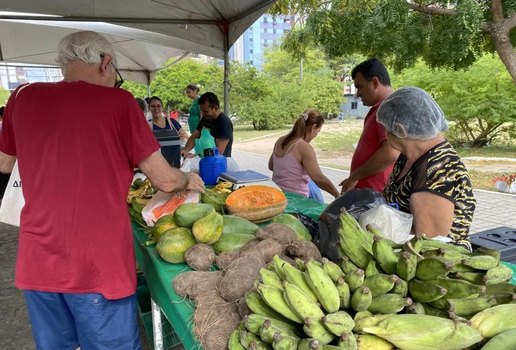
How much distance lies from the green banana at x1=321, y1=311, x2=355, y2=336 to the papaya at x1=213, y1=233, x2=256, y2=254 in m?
0.81

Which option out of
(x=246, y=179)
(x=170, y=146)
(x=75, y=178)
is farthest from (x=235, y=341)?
(x=170, y=146)

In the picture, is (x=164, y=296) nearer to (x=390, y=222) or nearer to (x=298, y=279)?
(x=298, y=279)

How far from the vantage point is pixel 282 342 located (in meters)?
0.89

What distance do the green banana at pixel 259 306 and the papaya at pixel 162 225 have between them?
36.5 inches

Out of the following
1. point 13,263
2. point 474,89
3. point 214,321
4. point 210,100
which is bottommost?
point 13,263

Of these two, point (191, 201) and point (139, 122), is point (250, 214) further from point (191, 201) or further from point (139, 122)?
point (139, 122)

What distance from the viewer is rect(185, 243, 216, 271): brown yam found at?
1616 millimetres

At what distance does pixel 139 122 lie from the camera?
1.68 metres

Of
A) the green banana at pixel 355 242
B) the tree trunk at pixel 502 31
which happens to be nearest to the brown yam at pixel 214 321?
the green banana at pixel 355 242

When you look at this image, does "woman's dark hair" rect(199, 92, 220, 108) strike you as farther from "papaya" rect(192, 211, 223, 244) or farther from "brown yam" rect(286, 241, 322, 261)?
"brown yam" rect(286, 241, 322, 261)

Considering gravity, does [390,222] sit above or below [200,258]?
above

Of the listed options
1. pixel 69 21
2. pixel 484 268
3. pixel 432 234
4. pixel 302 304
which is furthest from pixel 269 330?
pixel 69 21

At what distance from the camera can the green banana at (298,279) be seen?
3.31 feet

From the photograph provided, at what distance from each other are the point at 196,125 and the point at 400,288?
5.87 metres
